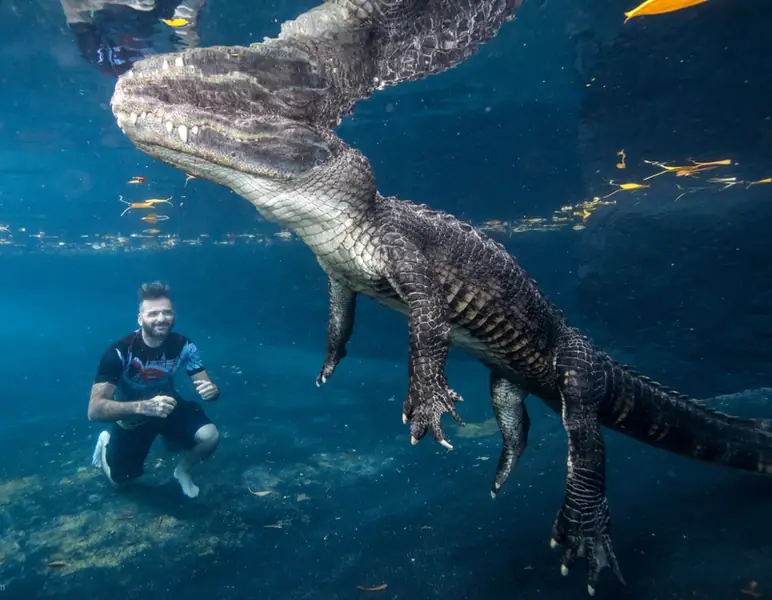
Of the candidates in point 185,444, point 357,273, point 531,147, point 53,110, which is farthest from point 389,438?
point 53,110

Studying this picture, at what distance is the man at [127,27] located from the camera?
28.9ft

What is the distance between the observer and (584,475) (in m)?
4.23

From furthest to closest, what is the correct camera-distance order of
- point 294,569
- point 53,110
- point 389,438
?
1. point 53,110
2. point 389,438
3. point 294,569

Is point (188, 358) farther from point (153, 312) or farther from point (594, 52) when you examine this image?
point (594, 52)

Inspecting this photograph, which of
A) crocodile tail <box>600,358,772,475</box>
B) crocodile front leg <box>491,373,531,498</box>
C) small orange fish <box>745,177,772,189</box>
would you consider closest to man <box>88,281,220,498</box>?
crocodile front leg <box>491,373,531,498</box>

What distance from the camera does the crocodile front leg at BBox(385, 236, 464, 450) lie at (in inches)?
127

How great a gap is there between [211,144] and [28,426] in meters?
15.1

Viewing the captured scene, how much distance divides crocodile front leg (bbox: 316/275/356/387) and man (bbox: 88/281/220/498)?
260cm

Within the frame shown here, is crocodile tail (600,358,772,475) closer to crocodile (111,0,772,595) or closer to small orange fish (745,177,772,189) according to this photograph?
crocodile (111,0,772,595)

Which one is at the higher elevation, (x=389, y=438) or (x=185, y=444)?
(x=185, y=444)

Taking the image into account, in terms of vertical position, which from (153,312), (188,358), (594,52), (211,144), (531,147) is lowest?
(188,358)

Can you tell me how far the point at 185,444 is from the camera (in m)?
7.73

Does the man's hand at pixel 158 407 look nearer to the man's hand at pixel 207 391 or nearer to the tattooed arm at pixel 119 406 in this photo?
the tattooed arm at pixel 119 406

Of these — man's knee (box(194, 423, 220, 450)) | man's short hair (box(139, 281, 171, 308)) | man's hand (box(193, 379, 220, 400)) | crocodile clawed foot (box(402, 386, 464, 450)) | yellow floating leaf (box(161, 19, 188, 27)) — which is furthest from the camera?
yellow floating leaf (box(161, 19, 188, 27))
